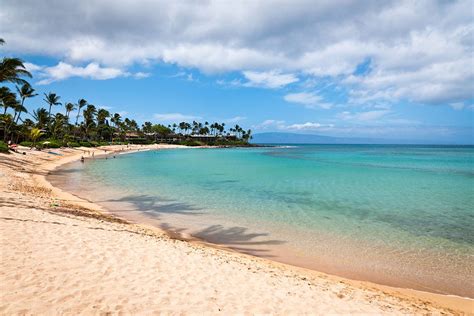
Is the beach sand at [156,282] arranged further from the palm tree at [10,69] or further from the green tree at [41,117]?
the green tree at [41,117]

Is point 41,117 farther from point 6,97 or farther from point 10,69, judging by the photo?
point 10,69

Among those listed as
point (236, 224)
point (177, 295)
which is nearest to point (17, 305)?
point (177, 295)

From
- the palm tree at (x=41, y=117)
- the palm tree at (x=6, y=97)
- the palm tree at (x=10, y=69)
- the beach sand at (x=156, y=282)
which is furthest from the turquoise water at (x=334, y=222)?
the palm tree at (x=41, y=117)

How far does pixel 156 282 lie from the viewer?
18.5 feet

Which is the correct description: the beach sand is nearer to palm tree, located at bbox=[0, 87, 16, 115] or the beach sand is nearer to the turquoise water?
the turquoise water

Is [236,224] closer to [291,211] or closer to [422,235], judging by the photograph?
[291,211]

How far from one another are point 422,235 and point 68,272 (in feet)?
39.8

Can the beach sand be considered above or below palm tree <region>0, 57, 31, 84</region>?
below

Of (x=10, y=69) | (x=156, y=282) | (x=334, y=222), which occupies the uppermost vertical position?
(x=10, y=69)

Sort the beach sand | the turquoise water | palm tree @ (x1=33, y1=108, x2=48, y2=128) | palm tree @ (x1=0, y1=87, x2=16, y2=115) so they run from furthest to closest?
1. palm tree @ (x1=33, y1=108, x2=48, y2=128)
2. palm tree @ (x1=0, y1=87, x2=16, y2=115)
3. the turquoise water
4. the beach sand

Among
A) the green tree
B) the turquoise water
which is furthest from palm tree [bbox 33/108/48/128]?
the turquoise water

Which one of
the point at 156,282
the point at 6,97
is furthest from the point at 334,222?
the point at 6,97

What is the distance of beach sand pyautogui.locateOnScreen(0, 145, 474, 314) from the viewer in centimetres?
468

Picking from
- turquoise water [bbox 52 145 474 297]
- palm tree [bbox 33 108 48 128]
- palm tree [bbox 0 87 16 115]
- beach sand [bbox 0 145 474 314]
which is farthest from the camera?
palm tree [bbox 33 108 48 128]
